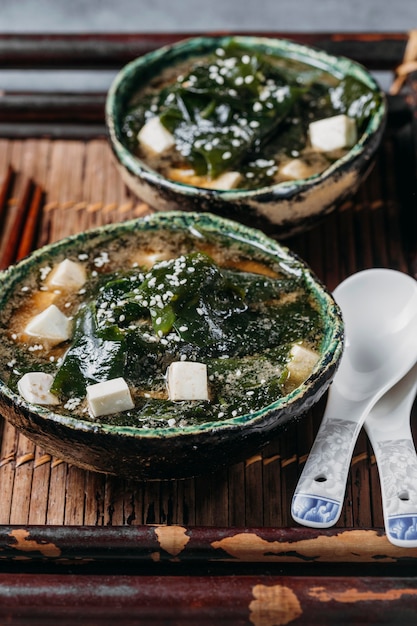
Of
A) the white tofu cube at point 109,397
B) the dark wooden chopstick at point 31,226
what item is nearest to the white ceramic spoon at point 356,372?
the white tofu cube at point 109,397

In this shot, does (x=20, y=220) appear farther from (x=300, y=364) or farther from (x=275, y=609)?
(x=275, y=609)

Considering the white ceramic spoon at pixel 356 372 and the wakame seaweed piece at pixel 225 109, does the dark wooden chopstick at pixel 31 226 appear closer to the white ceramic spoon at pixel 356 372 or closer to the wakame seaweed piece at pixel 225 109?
the wakame seaweed piece at pixel 225 109

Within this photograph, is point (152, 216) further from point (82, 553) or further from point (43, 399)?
point (82, 553)

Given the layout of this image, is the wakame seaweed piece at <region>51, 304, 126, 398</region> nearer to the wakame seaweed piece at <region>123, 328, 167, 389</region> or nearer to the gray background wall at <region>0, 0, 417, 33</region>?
the wakame seaweed piece at <region>123, 328, 167, 389</region>

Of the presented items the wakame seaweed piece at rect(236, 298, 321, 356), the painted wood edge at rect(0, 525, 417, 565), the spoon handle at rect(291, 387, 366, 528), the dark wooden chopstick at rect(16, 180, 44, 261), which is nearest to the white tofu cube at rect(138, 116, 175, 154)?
the dark wooden chopstick at rect(16, 180, 44, 261)

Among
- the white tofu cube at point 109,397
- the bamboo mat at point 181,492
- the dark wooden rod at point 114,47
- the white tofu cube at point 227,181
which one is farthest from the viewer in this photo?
the dark wooden rod at point 114,47

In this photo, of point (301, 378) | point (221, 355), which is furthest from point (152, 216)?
point (301, 378)

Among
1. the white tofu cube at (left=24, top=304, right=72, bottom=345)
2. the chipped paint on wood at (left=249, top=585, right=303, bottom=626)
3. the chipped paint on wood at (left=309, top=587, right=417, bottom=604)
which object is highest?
the white tofu cube at (left=24, top=304, right=72, bottom=345)
